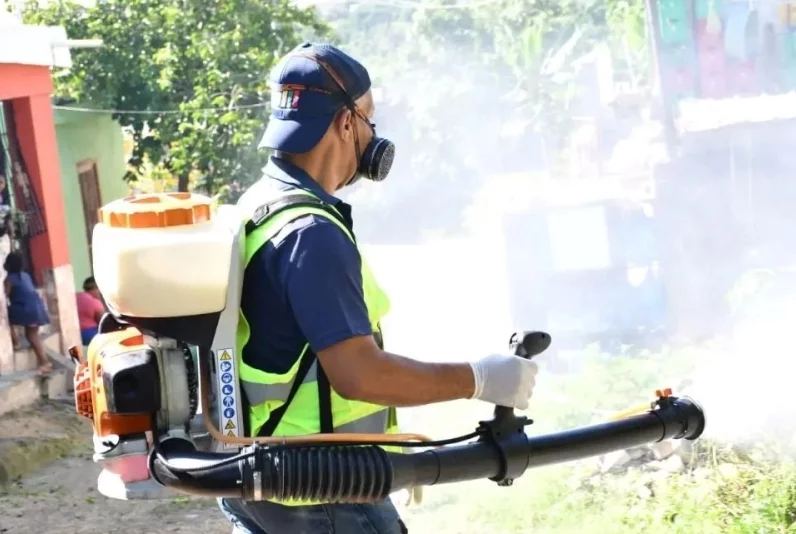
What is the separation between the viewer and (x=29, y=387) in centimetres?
930

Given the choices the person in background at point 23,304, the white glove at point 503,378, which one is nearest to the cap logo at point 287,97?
the white glove at point 503,378

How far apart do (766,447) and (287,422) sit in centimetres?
416

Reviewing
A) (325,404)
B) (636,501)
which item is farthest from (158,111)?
(325,404)

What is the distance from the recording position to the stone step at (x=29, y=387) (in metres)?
8.95

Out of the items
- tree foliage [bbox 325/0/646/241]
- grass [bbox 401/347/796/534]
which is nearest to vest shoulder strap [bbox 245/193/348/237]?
grass [bbox 401/347/796/534]

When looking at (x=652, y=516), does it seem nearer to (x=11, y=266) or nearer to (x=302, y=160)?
(x=302, y=160)

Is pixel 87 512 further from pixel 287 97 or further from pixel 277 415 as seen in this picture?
pixel 287 97

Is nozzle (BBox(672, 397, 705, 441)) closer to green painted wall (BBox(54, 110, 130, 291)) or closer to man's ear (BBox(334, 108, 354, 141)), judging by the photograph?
man's ear (BBox(334, 108, 354, 141))

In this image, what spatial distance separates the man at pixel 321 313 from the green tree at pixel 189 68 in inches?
414

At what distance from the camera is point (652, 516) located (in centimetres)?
539

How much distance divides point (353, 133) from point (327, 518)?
791 millimetres

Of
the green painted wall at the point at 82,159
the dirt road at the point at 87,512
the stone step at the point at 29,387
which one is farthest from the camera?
the green painted wall at the point at 82,159

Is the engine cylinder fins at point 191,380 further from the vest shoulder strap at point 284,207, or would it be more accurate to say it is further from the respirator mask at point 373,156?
the respirator mask at point 373,156

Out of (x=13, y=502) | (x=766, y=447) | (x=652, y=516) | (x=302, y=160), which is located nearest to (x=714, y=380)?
(x=766, y=447)
